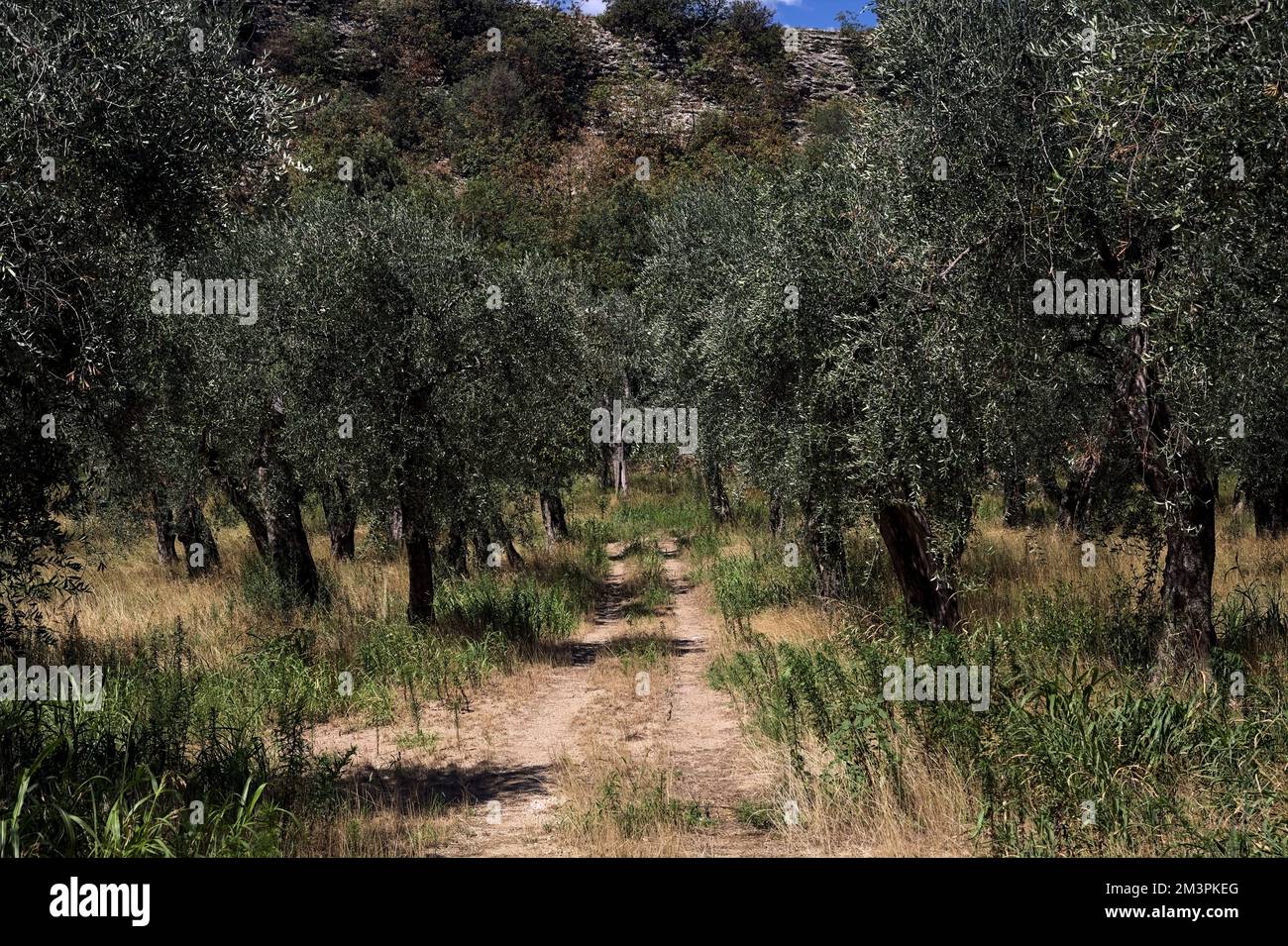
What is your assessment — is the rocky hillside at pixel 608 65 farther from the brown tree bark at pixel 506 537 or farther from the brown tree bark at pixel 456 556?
the brown tree bark at pixel 456 556

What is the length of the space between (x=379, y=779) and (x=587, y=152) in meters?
72.1

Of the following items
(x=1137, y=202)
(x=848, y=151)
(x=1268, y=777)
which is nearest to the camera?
(x=1268, y=777)

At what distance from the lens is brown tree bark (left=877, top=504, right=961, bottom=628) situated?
539 inches

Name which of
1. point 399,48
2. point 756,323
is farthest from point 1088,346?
point 399,48

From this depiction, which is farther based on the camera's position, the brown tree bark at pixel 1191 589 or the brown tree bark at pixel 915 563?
the brown tree bark at pixel 915 563

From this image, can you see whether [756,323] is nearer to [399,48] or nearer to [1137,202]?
[1137,202]

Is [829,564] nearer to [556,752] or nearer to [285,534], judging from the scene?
[556,752]

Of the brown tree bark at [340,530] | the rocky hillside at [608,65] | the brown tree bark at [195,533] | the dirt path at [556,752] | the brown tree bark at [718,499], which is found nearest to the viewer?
the dirt path at [556,752]

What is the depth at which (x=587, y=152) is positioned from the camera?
76.0 meters

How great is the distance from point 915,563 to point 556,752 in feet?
20.7

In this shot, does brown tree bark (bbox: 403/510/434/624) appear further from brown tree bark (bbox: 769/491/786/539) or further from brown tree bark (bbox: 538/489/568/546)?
brown tree bark (bbox: 538/489/568/546)

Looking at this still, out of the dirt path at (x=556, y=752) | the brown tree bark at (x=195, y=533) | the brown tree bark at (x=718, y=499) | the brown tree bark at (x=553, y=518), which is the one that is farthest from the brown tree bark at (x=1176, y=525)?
the brown tree bark at (x=718, y=499)

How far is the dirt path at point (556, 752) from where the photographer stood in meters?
7.87

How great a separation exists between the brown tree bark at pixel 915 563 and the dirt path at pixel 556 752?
319 cm
